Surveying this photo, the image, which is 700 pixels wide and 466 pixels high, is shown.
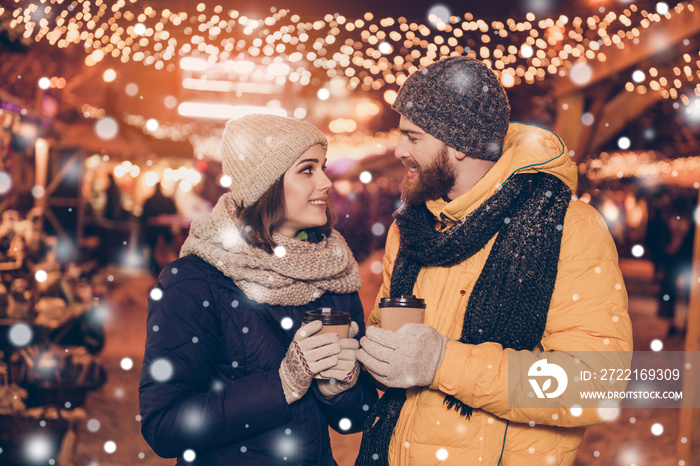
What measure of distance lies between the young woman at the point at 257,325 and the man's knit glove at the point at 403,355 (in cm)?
9

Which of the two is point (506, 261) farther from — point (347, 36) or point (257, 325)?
point (347, 36)

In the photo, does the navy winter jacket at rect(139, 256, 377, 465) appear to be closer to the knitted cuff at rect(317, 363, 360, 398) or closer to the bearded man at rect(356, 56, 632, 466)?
the knitted cuff at rect(317, 363, 360, 398)

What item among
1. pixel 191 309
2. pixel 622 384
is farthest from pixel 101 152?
pixel 622 384

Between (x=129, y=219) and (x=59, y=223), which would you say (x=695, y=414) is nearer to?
(x=59, y=223)

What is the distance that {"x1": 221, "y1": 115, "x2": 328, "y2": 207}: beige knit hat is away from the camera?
215 centimetres

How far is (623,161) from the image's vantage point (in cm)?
1945

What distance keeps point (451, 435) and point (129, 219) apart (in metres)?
13.2

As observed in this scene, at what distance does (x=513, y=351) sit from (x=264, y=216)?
1043mm

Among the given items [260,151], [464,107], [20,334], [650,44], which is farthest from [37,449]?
[650,44]

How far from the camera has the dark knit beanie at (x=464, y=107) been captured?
2.28m

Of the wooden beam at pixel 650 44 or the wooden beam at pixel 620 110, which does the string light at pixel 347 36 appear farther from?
the wooden beam at pixel 620 110

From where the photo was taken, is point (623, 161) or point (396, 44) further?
point (623, 161)

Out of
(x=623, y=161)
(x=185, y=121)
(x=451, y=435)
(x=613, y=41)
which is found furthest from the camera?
(x=623, y=161)

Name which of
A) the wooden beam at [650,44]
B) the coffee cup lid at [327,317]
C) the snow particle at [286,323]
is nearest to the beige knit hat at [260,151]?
the snow particle at [286,323]
